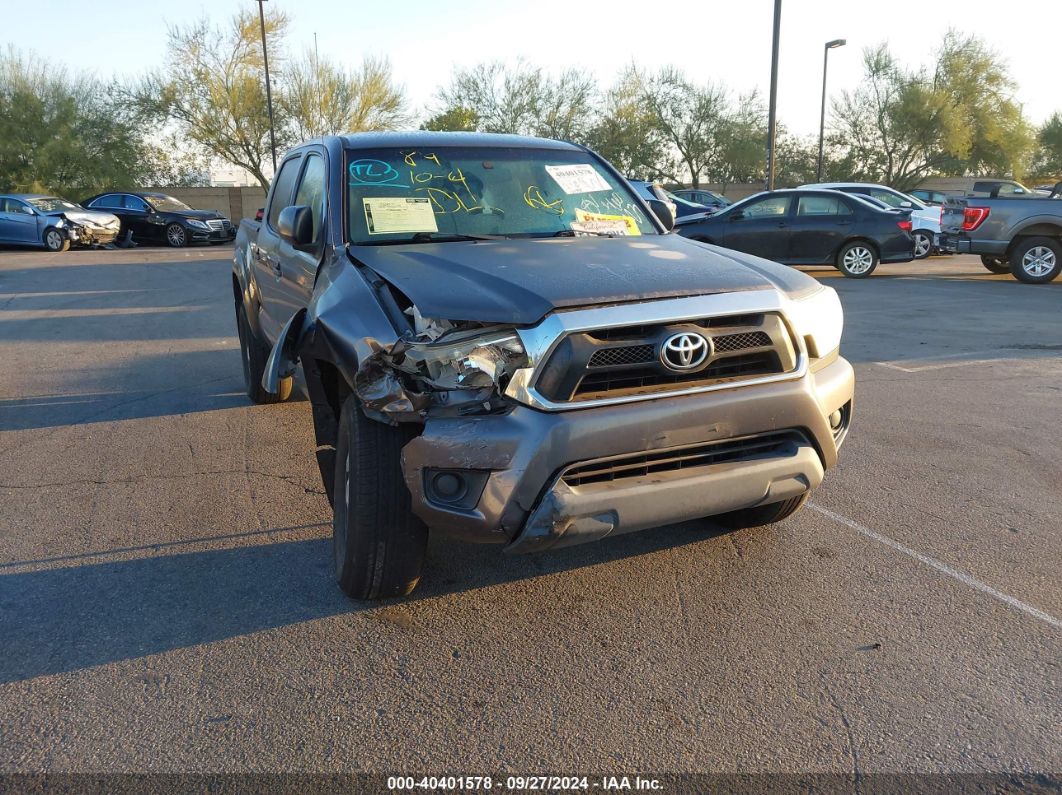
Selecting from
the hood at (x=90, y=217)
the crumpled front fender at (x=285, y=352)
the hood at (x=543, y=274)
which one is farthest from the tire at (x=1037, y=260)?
the hood at (x=90, y=217)

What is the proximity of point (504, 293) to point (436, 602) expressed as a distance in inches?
49.7

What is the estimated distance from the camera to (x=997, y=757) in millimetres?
2551

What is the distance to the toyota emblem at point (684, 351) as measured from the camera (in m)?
3.08

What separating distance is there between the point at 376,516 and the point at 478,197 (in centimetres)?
192

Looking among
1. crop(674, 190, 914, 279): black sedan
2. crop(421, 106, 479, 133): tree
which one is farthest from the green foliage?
crop(674, 190, 914, 279): black sedan

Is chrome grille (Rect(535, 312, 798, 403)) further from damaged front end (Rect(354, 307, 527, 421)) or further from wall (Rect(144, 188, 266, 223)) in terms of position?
wall (Rect(144, 188, 266, 223))

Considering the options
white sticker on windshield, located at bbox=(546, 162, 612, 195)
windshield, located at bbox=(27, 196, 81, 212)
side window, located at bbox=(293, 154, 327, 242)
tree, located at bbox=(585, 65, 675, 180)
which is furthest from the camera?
tree, located at bbox=(585, 65, 675, 180)

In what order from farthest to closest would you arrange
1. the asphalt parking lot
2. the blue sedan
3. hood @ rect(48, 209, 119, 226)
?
hood @ rect(48, 209, 119, 226) < the blue sedan < the asphalt parking lot

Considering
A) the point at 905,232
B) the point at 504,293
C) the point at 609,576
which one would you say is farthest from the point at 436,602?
the point at 905,232

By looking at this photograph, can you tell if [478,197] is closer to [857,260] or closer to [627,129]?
[857,260]

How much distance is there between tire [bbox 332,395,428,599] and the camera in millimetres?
3148

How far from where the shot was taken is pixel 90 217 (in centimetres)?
2364

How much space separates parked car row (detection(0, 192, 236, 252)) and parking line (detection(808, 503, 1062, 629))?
2204cm

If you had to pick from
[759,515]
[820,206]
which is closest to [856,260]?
[820,206]
